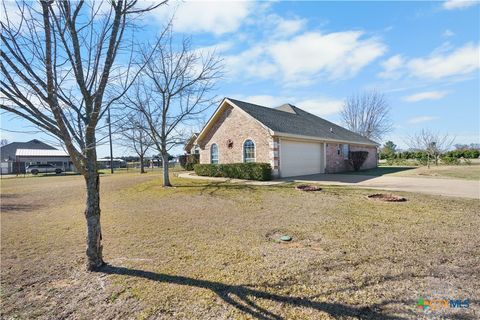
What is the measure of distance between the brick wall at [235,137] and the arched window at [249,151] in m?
0.23

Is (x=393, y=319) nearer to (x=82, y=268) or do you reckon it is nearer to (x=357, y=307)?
(x=357, y=307)

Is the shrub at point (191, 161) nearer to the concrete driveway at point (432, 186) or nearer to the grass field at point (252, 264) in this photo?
the concrete driveway at point (432, 186)

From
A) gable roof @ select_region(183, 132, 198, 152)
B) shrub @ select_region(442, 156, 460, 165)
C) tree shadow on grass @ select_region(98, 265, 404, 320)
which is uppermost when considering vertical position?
gable roof @ select_region(183, 132, 198, 152)

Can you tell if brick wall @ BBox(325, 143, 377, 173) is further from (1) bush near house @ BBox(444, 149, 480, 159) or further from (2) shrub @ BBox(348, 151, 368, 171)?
(1) bush near house @ BBox(444, 149, 480, 159)

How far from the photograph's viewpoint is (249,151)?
16.1 metres

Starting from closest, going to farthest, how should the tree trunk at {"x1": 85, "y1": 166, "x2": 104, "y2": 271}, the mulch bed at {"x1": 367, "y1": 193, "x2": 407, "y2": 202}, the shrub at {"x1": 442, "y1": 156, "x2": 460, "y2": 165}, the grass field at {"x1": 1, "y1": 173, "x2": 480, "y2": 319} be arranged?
the grass field at {"x1": 1, "y1": 173, "x2": 480, "y2": 319}
the tree trunk at {"x1": 85, "y1": 166, "x2": 104, "y2": 271}
the mulch bed at {"x1": 367, "y1": 193, "x2": 407, "y2": 202}
the shrub at {"x1": 442, "y1": 156, "x2": 460, "y2": 165}

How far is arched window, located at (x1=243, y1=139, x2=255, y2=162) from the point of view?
15844 mm

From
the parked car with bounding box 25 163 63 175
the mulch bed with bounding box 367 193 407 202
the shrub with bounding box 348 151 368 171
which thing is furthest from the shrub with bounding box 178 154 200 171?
the mulch bed with bounding box 367 193 407 202

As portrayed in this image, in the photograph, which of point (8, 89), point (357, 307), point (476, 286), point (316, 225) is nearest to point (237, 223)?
point (316, 225)

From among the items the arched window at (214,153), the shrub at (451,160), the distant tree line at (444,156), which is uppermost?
the arched window at (214,153)

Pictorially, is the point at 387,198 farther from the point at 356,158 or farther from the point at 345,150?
the point at 356,158

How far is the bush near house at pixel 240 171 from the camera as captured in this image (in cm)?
1395

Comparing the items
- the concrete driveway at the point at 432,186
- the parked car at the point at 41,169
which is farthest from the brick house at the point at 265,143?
the parked car at the point at 41,169

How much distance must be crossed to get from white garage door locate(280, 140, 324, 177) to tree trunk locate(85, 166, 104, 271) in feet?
39.4
